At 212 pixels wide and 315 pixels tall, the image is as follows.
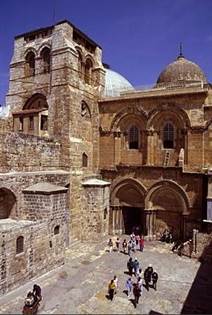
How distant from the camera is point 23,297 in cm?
1230

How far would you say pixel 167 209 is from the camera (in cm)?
2036

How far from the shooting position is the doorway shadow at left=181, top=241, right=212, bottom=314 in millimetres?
11477

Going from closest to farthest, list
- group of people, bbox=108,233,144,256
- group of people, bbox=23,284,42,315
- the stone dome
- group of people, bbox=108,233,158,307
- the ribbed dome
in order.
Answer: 1. group of people, bbox=23,284,42,315
2. group of people, bbox=108,233,158,307
3. group of people, bbox=108,233,144,256
4. the ribbed dome
5. the stone dome

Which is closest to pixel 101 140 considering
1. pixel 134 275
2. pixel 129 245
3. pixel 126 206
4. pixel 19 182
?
pixel 126 206

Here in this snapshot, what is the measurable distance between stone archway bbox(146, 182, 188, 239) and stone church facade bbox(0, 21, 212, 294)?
7cm

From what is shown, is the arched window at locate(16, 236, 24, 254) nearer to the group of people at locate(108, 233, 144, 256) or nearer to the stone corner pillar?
the group of people at locate(108, 233, 144, 256)

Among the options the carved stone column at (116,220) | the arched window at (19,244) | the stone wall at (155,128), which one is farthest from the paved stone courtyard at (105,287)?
the stone wall at (155,128)

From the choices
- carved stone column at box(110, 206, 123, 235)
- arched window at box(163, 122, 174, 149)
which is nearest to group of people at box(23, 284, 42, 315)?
carved stone column at box(110, 206, 123, 235)

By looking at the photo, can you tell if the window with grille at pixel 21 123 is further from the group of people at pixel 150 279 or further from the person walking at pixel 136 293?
the person walking at pixel 136 293

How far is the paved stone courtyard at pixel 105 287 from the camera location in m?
11.4

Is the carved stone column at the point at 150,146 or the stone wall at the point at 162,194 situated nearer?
the stone wall at the point at 162,194

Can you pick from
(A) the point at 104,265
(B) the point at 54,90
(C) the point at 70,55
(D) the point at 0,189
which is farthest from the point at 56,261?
(C) the point at 70,55

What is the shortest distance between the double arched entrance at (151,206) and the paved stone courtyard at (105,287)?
8.92ft

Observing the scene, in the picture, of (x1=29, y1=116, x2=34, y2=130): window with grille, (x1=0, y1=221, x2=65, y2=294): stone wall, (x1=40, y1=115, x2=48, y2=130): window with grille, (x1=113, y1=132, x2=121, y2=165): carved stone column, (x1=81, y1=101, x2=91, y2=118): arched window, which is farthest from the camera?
→ (x1=113, y1=132, x2=121, y2=165): carved stone column
